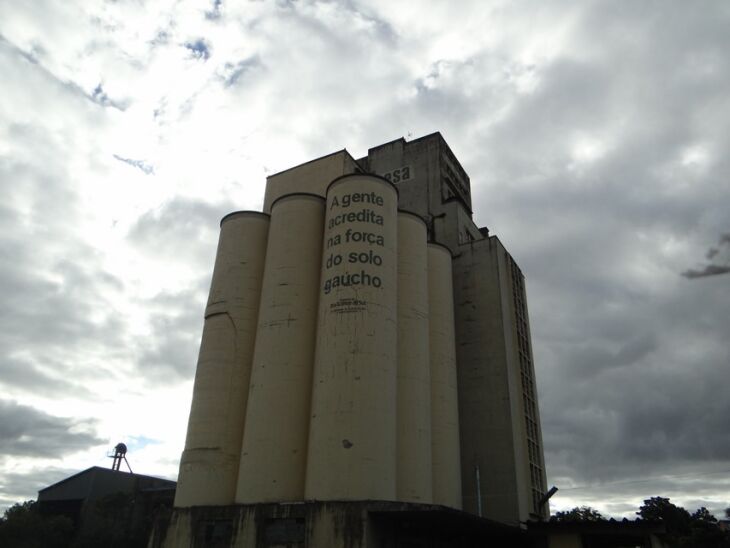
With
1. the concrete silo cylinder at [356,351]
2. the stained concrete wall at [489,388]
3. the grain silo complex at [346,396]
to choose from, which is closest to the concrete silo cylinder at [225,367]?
the grain silo complex at [346,396]

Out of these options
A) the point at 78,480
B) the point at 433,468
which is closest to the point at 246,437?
the point at 433,468

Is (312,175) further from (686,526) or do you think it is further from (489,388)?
(686,526)

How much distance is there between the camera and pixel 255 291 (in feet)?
94.3

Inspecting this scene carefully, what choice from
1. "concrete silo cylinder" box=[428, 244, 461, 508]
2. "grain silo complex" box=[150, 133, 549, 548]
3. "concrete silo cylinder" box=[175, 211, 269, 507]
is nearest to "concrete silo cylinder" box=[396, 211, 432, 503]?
"grain silo complex" box=[150, 133, 549, 548]

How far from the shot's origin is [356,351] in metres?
23.3

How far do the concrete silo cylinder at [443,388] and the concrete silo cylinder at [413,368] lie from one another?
1.64 metres

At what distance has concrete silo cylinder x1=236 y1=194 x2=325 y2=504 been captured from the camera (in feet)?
75.9

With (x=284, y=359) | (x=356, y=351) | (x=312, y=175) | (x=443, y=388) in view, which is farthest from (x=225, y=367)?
(x=312, y=175)

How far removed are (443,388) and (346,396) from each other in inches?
297

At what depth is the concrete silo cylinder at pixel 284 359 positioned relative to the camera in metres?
23.1

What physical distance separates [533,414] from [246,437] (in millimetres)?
20904

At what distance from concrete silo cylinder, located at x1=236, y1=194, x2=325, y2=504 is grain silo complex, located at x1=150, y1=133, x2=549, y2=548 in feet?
0.20

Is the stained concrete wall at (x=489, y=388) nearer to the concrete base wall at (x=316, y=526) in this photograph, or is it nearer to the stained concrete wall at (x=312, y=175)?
the concrete base wall at (x=316, y=526)

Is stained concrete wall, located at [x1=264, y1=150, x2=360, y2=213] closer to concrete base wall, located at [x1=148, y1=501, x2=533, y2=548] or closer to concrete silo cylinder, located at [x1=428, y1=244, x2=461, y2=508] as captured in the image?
concrete silo cylinder, located at [x1=428, y1=244, x2=461, y2=508]
